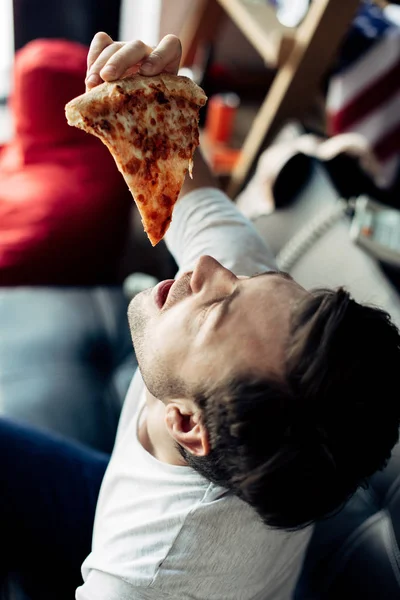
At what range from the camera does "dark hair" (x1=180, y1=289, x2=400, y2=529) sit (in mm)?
743

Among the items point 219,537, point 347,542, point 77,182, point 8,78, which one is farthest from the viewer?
point 8,78

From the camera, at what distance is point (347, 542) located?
3.10 ft

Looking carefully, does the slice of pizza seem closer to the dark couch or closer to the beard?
the beard

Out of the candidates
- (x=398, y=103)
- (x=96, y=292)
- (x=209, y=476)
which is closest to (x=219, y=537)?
(x=209, y=476)

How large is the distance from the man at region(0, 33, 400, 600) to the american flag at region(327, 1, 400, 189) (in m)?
1.32

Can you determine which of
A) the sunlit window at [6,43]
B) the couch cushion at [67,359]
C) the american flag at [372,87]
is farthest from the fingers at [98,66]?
the sunlit window at [6,43]

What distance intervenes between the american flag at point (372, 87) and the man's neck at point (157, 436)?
1.33m

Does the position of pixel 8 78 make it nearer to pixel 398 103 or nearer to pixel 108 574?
pixel 398 103

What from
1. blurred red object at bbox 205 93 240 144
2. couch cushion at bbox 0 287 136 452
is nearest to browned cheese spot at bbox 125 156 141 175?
couch cushion at bbox 0 287 136 452

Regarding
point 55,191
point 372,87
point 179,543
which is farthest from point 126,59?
point 372,87

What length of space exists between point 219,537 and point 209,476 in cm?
8

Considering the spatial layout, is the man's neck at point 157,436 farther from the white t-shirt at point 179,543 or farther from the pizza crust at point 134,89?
the pizza crust at point 134,89

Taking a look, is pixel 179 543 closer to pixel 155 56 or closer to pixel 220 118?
pixel 155 56

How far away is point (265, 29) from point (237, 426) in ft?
4.08
